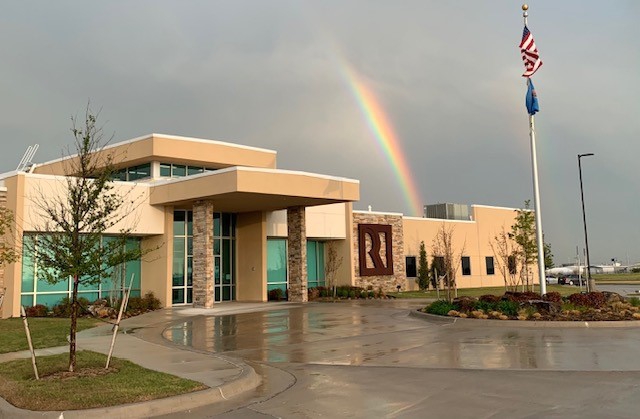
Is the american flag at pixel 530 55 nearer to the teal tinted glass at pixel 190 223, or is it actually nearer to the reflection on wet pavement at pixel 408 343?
the reflection on wet pavement at pixel 408 343

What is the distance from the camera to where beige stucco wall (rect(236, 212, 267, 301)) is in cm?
3152

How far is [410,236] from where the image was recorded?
43.9 metres

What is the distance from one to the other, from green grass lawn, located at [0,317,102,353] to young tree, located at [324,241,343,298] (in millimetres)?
17889

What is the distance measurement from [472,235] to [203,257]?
29428 millimetres

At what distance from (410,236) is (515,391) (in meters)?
35.6

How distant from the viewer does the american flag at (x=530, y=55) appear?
22969mm

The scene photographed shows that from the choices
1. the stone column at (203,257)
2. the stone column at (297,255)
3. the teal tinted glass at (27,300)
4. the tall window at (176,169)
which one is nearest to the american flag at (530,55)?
the stone column at (297,255)

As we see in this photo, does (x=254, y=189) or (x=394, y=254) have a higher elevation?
(x=254, y=189)

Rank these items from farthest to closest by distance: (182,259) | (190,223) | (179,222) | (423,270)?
(423,270) → (190,223) → (179,222) → (182,259)

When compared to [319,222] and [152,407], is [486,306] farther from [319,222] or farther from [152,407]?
[319,222]

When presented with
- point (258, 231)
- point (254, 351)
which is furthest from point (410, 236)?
point (254, 351)

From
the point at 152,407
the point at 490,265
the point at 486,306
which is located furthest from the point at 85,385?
the point at 490,265

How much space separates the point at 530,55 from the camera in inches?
907

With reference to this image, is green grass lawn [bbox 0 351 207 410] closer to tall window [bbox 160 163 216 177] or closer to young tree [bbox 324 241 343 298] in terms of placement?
tall window [bbox 160 163 216 177]
